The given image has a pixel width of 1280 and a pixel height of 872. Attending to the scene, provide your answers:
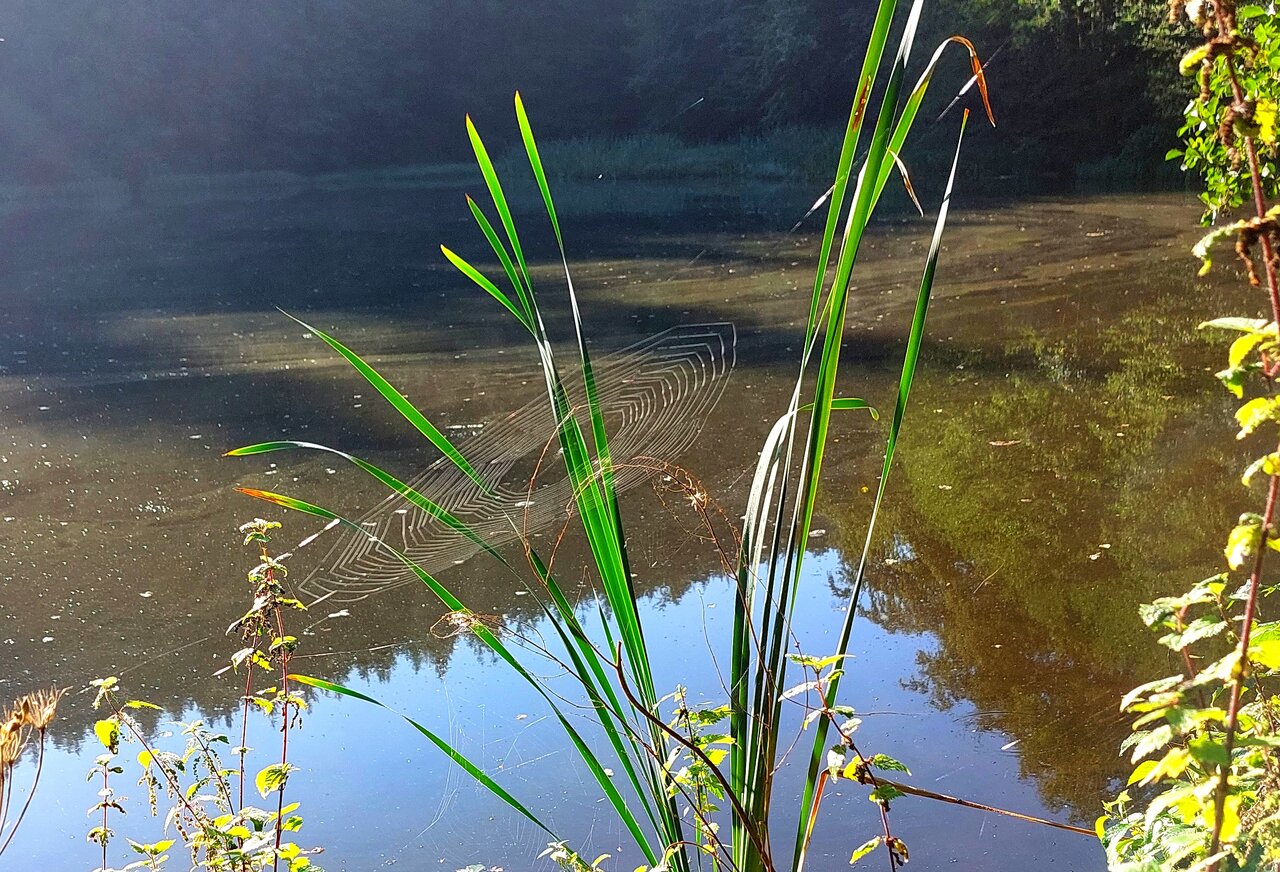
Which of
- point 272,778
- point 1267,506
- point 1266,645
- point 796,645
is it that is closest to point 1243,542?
point 1267,506

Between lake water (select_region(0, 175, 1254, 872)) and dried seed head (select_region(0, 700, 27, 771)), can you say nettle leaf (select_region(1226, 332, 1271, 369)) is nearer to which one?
dried seed head (select_region(0, 700, 27, 771))

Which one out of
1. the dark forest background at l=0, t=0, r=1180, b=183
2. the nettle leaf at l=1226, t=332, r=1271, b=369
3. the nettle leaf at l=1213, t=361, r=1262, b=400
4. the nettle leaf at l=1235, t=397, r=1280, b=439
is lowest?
the nettle leaf at l=1235, t=397, r=1280, b=439

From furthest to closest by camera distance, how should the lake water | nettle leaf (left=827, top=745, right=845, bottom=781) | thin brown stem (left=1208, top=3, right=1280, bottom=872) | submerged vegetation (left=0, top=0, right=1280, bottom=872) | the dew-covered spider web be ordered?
the dew-covered spider web → the lake water → nettle leaf (left=827, top=745, right=845, bottom=781) → submerged vegetation (left=0, top=0, right=1280, bottom=872) → thin brown stem (left=1208, top=3, right=1280, bottom=872)

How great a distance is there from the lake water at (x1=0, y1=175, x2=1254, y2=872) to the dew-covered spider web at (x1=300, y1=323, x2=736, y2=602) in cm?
10

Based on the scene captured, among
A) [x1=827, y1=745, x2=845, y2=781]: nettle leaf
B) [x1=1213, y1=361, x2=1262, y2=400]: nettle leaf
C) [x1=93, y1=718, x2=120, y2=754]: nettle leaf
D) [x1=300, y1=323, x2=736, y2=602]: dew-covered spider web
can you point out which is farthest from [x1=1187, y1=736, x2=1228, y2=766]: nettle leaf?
[x1=300, y1=323, x2=736, y2=602]: dew-covered spider web

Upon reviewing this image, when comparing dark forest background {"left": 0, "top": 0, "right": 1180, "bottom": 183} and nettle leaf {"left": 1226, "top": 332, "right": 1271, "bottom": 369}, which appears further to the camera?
dark forest background {"left": 0, "top": 0, "right": 1180, "bottom": 183}

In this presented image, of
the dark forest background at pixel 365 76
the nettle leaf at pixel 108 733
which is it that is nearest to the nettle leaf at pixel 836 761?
the nettle leaf at pixel 108 733

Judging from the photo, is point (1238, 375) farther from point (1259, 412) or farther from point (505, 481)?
point (505, 481)

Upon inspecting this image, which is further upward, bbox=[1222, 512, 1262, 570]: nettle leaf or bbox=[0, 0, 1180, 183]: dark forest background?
bbox=[0, 0, 1180, 183]: dark forest background

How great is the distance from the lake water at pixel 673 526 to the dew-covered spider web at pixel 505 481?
104 mm

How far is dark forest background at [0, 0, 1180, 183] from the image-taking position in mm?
22438

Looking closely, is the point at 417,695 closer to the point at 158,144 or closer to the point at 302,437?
the point at 302,437

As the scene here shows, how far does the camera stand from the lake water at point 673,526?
246 centimetres

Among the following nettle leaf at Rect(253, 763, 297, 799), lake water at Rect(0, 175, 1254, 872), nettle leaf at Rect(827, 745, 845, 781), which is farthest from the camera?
lake water at Rect(0, 175, 1254, 872)
